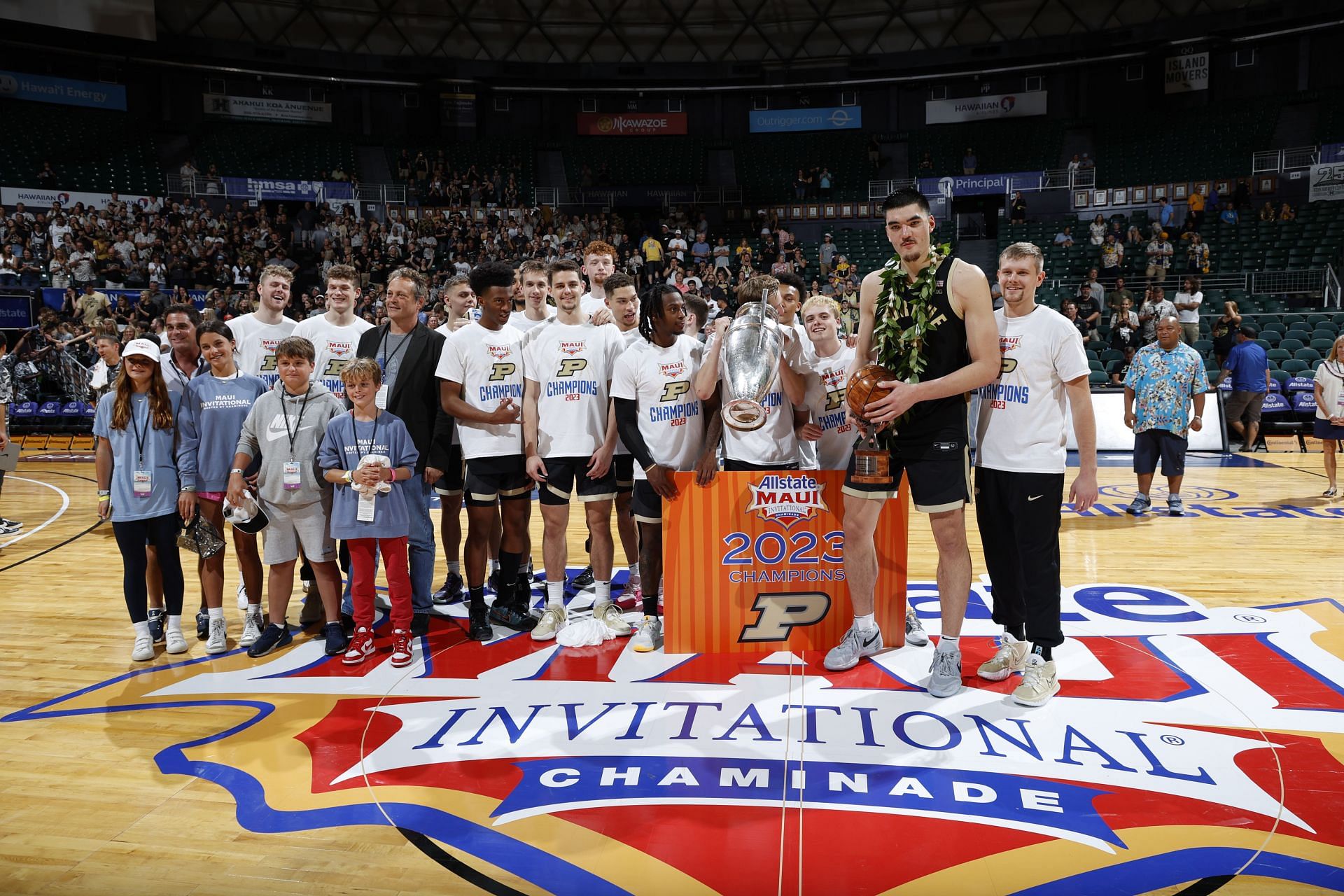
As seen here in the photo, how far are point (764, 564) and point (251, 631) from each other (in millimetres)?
2848

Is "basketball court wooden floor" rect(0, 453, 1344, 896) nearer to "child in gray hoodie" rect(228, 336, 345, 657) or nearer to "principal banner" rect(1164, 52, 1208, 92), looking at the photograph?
"child in gray hoodie" rect(228, 336, 345, 657)

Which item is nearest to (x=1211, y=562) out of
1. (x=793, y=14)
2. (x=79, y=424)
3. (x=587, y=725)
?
(x=587, y=725)

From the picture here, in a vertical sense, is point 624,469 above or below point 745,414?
below

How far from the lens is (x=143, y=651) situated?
15.1 feet

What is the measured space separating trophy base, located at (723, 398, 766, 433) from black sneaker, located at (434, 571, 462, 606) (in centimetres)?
270

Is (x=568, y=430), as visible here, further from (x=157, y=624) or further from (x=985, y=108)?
→ (x=985, y=108)

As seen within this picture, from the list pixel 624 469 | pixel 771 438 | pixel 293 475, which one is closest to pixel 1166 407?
pixel 771 438

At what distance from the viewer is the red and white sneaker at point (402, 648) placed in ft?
14.3

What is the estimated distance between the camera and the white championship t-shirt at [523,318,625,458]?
15.7 ft

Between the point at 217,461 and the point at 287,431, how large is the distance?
0.55 metres

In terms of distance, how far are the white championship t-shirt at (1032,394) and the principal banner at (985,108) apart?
A: 2491 centimetres

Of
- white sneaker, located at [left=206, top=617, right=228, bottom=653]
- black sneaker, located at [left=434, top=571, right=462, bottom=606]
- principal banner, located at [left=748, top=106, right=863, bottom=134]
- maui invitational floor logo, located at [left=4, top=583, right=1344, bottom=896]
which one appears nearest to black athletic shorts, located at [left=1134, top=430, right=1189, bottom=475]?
maui invitational floor logo, located at [left=4, top=583, right=1344, bottom=896]

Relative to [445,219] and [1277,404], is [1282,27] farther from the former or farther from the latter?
[445,219]

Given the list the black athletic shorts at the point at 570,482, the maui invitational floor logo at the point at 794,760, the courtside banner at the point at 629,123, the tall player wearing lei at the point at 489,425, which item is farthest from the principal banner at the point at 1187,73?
the black athletic shorts at the point at 570,482
